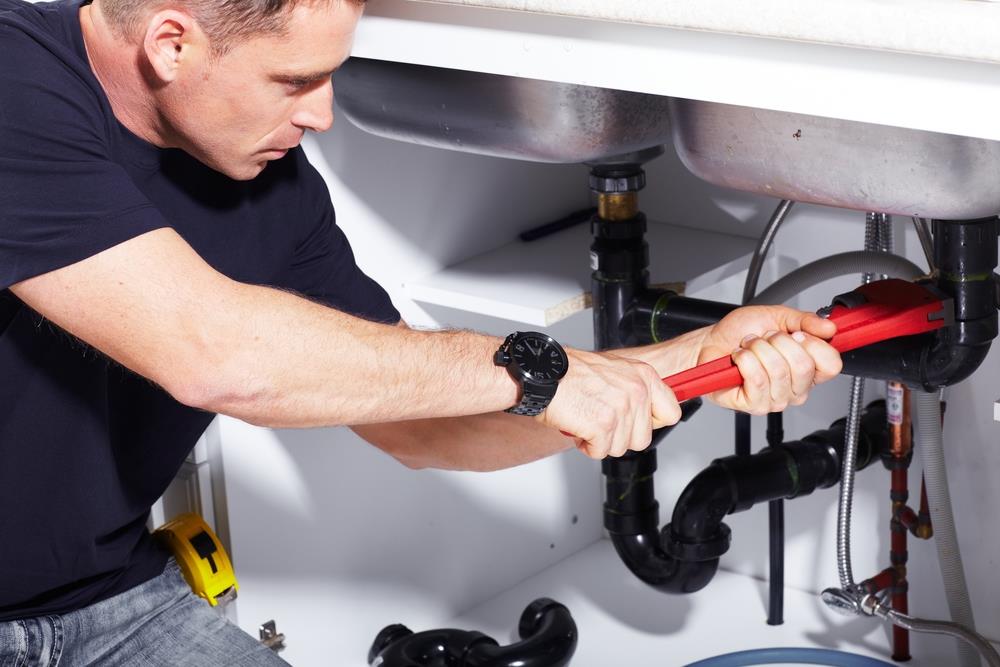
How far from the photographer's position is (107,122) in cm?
96

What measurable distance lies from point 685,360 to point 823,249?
1.90 feet

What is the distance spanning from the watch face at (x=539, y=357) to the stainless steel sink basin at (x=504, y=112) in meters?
0.31

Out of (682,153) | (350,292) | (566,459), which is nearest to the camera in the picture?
(682,153)

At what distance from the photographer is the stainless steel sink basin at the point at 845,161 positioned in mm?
910

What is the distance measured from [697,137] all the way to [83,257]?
1.59ft

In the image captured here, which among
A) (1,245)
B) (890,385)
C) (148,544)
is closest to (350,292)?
(148,544)

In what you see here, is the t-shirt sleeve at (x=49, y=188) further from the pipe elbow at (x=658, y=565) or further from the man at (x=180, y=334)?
the pipe elbow at (x=658, y=565)

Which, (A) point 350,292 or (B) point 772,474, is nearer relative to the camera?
(A) point 350,292

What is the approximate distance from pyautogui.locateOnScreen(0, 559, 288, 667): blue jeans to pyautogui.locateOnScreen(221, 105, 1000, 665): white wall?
0.81ft

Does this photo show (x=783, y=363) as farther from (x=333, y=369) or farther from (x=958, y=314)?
(x=333, y=369)

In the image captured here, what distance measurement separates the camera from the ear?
0.86m

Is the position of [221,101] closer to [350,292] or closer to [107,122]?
[107,122]

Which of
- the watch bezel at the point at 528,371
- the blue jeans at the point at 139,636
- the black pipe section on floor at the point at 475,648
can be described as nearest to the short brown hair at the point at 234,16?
the watch bezel at the point at 528,371

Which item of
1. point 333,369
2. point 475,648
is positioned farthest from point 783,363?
point 475,648
